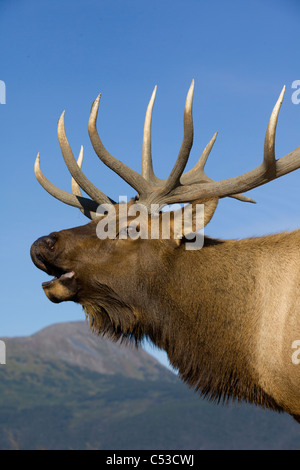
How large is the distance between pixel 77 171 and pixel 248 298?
2495mm

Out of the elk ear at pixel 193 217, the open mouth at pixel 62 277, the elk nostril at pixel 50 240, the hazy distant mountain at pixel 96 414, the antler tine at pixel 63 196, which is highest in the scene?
the antler tine at pixel 63 196

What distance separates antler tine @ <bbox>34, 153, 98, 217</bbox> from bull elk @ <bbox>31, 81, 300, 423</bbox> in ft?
2.29

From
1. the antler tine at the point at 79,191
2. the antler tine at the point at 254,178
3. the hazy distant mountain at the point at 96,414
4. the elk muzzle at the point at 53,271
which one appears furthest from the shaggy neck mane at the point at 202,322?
the hazy distant mountain at the point at 96,414

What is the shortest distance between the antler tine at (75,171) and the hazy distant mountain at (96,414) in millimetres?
160343

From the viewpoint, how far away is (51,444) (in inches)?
6491

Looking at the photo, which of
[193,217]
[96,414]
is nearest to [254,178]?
[193,217]

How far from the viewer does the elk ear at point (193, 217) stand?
5.70 meters

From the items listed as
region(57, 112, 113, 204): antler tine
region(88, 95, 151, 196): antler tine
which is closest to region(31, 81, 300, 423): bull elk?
region(88, 95, 151, 196): antler tine

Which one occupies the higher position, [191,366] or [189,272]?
[189,272]

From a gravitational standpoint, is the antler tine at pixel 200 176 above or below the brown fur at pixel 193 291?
above

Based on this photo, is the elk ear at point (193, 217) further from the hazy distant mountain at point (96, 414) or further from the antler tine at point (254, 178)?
the hazy distant mountain at point (96, 414)

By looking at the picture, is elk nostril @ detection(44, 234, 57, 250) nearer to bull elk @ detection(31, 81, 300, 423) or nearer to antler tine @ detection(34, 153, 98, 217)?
bull elk @ detection(31, 81, 300, 423)
